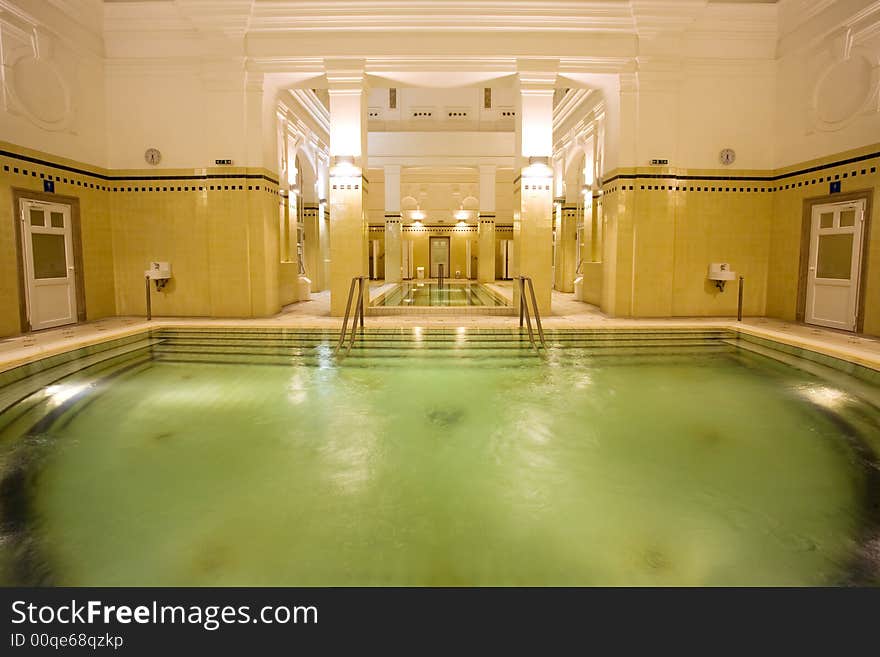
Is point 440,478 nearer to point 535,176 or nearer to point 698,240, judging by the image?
point 535,176

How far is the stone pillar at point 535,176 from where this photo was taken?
7598 millimetres

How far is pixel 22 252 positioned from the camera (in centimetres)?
637

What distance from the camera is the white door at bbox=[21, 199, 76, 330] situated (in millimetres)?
6480

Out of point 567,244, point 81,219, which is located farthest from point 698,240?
point 81,219

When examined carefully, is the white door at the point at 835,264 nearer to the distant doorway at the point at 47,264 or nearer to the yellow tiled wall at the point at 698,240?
the yellow tiled wall at the point at 698,240

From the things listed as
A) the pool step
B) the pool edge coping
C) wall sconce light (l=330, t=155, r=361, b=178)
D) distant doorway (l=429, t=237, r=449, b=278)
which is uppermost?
wall sconce light (l=330, t=155, r=361, b=178)

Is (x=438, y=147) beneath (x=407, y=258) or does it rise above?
above

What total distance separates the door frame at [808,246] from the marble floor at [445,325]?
1.02 feet

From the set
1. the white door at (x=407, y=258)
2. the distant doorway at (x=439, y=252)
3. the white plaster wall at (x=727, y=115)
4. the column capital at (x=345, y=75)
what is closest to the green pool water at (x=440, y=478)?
the white plaster wall at (x=727, y=115)

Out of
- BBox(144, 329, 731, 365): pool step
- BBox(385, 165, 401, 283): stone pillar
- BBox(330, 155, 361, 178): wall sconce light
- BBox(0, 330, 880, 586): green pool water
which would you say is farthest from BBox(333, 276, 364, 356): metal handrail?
BBox(385, 165, 401, 283): stone pillar

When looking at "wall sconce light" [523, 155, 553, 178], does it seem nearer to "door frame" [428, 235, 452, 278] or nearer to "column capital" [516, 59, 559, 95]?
"column capital" [516, 59, 559, 95]

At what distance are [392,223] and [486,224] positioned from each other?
2770mm

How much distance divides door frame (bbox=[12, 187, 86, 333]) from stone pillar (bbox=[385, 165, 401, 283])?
8.61 m

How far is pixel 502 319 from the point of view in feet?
25.4
